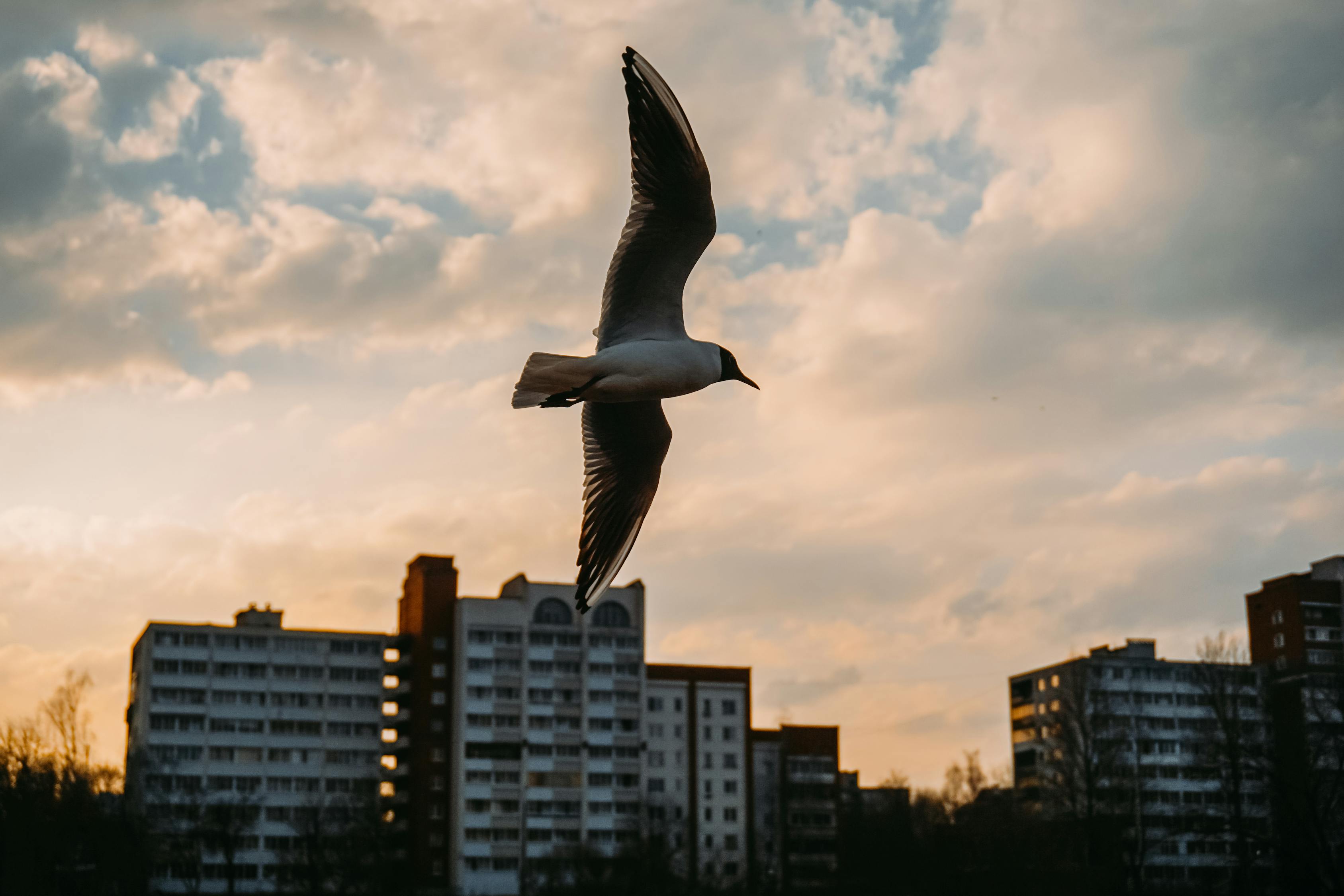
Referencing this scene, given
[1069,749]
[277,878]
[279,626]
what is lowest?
[277,878]

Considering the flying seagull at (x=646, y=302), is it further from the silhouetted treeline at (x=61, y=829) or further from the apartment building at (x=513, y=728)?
the apartment building at (x=513, y=728)

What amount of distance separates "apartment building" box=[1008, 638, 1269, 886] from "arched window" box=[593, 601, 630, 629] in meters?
24.9

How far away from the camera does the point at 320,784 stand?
8881cm

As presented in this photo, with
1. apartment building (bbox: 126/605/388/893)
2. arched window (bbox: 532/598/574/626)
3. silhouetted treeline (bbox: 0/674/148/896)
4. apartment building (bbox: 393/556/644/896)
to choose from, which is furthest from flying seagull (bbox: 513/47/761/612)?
arched window (bbox: 532/598/574/626)

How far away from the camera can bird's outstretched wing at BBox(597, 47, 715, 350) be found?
1002 centimetres

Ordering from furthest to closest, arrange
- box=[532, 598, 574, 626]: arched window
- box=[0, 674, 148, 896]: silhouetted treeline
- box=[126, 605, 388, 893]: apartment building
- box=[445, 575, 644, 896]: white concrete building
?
box=[532, 598, 574, 626]: arched window
box=[445, 575, 644, 896]: white concrete building
box=[126, 605, 388, 893]: apartment building
box=[0, 674, 148, 896]: silhouetted treeline

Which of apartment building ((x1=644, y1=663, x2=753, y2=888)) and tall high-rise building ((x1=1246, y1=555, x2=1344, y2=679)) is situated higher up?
tall high-rise building ((x1=1246, y1=555, x2=1344, y2=679))

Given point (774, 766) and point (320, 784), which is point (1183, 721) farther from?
point (320, 784)

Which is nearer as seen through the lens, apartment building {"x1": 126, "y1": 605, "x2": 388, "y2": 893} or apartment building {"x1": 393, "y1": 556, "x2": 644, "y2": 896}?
apartment building {"x1": 126, "y1": 605, "x2": 388, "y2": 893}

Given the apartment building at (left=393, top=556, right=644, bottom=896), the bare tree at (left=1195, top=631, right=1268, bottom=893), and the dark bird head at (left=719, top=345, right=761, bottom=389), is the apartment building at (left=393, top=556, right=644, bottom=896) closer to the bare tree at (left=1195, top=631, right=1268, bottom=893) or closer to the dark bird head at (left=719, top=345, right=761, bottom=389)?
the bare tree at (left=1195, top=631, right=1268, bottom=893)

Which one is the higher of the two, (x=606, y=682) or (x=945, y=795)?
(x=606, y=682)

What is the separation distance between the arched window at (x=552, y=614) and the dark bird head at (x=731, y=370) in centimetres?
7927

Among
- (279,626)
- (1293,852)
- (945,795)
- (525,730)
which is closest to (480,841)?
(525,730)

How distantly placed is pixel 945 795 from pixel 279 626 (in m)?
43.8
